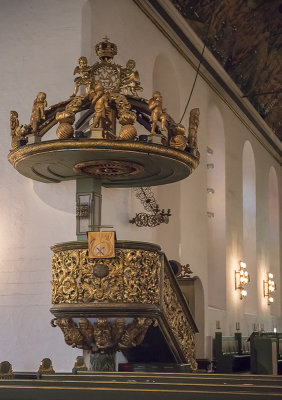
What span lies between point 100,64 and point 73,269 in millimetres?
3007

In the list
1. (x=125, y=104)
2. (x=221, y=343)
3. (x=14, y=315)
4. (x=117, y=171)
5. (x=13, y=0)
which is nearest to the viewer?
(x=125, y=104)

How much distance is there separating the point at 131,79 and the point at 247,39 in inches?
434

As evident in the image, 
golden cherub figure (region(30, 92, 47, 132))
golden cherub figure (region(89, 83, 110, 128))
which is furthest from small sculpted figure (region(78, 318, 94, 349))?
golden cherub figure (region(30, 92, 47, 132))

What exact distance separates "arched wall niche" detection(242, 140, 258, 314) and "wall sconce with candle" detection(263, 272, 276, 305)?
4.11 feet

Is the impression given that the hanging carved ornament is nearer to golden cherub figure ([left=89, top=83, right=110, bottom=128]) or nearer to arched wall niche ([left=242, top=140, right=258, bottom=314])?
golden cherub figure ([left=89, top=83, right=110, bottom=128])

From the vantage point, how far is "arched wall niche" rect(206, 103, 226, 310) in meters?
20.2

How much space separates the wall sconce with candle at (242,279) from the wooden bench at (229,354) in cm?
183

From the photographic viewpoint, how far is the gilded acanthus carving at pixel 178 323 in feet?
36.3

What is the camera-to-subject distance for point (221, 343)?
17906 mm

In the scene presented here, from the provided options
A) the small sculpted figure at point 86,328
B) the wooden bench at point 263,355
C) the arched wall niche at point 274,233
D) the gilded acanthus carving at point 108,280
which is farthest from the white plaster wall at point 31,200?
the arched wall niche at point 274,233

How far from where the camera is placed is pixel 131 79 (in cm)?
1122

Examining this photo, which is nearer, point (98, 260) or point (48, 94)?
point (98, 260)

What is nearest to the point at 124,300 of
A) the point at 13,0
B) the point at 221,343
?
the point at 13,0

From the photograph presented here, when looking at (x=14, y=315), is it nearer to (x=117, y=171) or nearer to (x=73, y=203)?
(x=73, y=203)
